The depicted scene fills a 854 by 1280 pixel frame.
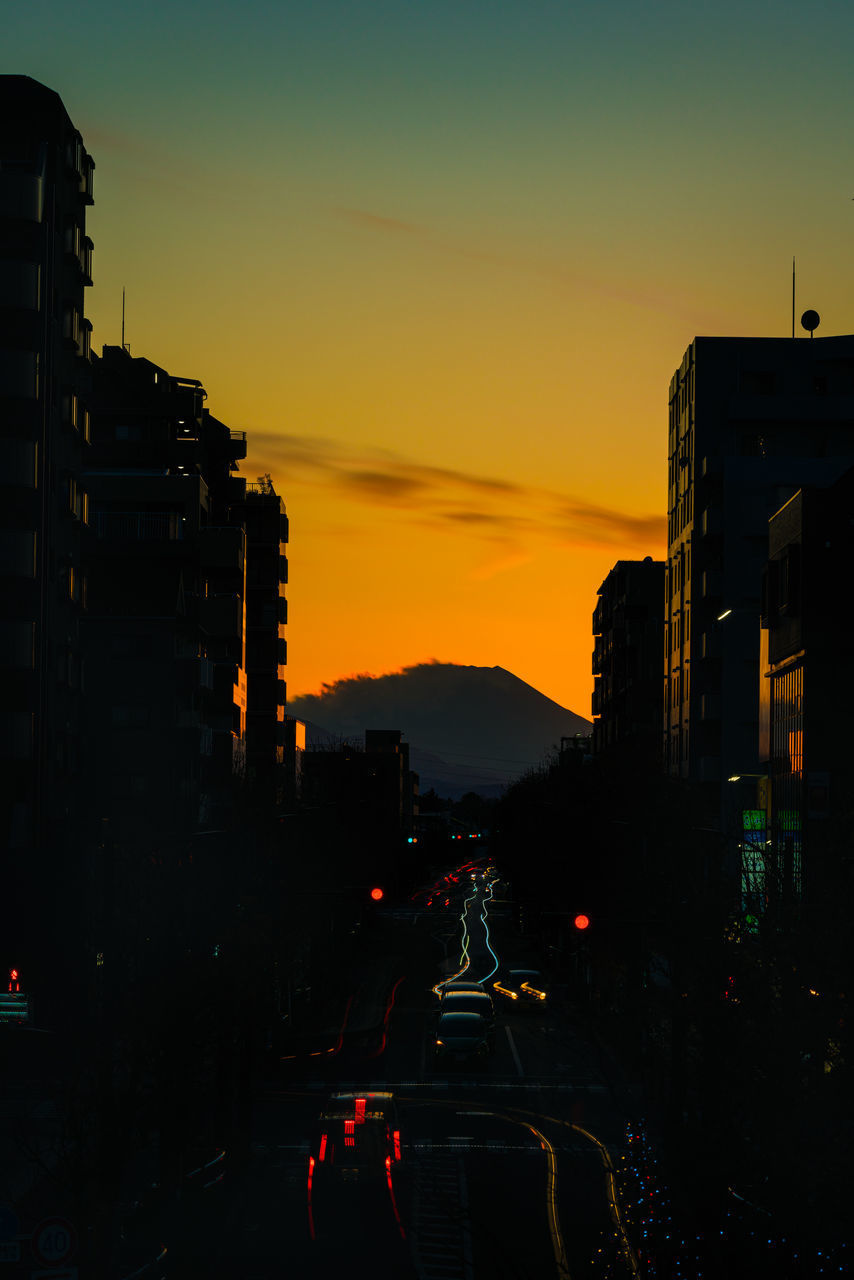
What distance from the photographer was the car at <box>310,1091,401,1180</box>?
39.1m

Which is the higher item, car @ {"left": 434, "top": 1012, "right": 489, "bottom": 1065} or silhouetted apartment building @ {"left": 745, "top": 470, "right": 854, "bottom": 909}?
silhouetted apartment building @ {"left": 745, "top": 470, "right": 854, "bottom": 909}

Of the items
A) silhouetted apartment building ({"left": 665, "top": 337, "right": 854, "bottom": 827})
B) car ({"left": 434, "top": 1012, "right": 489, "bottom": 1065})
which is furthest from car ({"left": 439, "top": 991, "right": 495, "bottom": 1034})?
silhouetted apartment building ({"left": 665, "top": 337, "right": 854, "bottom": 827})

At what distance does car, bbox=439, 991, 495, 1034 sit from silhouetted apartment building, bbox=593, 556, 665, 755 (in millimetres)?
57257

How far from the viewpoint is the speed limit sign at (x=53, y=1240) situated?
19031 mm

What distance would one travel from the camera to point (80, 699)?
231ft

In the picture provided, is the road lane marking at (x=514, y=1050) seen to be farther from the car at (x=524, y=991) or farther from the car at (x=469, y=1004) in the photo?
the car at (x=524, y=991)

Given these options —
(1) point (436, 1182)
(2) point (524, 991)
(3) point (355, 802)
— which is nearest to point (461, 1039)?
(2) point (524, 991)

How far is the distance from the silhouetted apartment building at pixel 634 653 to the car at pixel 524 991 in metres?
42.3

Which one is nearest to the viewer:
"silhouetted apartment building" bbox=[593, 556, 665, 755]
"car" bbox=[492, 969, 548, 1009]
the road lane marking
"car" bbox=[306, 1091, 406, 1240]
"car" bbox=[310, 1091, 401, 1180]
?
"car" bbox=[306, 1091, 406, 1240]

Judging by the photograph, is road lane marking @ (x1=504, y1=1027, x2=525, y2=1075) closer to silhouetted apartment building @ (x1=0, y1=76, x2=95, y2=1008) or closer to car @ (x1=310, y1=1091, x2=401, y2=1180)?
car @ (x1=310, y1=1091, x2=401, y2=1180)

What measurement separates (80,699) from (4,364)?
49.3ft

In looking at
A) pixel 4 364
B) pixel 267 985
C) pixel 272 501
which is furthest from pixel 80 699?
pixel 272 501

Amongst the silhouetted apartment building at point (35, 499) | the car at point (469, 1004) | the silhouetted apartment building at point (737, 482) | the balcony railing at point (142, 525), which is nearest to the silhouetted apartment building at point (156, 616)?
the balcony railing at point (142, 525)

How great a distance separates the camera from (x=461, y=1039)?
5834 centimetres
